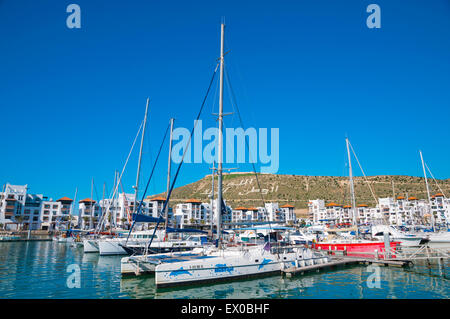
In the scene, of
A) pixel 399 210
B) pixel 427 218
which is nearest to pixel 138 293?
pixel 427 218

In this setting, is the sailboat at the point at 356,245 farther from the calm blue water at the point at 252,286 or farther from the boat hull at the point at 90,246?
the boat hull at the point at 90,246

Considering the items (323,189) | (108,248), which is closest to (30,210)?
(108,248)

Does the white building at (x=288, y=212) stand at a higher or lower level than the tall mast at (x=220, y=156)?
lower

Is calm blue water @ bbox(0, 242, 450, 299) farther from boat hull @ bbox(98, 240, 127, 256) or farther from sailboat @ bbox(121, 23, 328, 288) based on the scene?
boat hull @ bbox(98, 240, 127, 256)

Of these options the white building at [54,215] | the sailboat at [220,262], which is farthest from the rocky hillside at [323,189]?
the sailboat at [220,262]

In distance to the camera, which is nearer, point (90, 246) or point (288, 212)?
point (90, 246)

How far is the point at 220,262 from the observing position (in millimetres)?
18844

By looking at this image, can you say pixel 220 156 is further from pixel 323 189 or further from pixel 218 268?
pixel 323 189

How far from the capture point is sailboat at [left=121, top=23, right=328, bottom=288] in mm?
17484

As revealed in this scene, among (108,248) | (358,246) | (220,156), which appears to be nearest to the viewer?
(220,156)

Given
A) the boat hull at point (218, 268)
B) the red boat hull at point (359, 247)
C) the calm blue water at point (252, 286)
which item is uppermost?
the boat hull at point (218, 268)

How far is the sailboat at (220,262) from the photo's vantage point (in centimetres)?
1748

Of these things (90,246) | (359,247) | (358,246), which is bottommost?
(90,246)

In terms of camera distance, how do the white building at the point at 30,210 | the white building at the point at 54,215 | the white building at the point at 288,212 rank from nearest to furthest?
the white building at the point at 30,210
the white building at the point at 54,215
the white building at the point at 288,212
